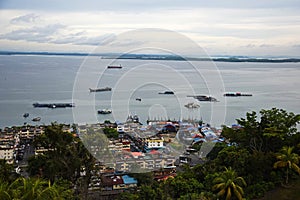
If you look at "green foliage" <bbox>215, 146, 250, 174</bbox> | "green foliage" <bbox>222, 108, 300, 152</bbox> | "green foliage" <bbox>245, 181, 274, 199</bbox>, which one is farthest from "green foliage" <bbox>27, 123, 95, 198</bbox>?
"green foliage" <bbox>222, 108, 300, 152</bbox>

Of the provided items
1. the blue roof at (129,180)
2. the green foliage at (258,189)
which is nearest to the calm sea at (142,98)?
the blue roof at (129,180)

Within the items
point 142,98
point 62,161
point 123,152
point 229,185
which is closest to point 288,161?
point 229,185

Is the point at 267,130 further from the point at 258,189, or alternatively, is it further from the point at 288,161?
the point at 258,189

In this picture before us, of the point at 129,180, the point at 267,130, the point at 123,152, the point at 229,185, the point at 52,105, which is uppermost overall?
the point at 267,130

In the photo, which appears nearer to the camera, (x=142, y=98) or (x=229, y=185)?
(x=229, y=185)

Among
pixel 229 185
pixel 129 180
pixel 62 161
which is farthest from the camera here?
pixel 129 180

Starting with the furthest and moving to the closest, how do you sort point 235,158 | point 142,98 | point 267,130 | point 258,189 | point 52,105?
point 142,98
point 52,105
point 267,130
point 235,158
point 258,189

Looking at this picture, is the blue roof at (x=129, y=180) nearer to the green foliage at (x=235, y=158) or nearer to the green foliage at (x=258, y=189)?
the green foliage at (x=235, y=158)

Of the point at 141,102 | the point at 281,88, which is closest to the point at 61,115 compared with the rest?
the point at 141,102
